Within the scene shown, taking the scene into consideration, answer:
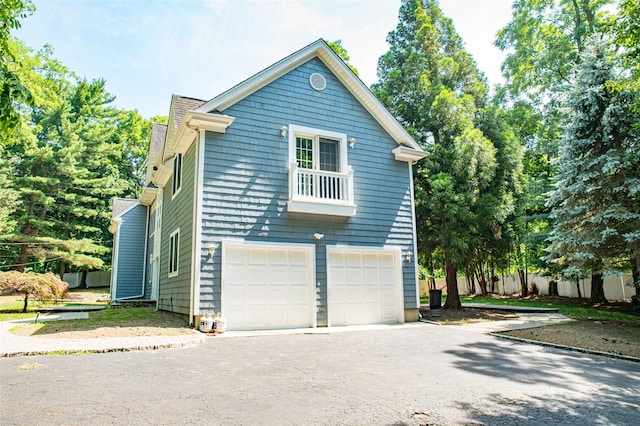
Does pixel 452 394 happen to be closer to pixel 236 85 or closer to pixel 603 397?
pixel 603 397

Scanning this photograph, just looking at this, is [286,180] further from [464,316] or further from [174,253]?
[464,316]

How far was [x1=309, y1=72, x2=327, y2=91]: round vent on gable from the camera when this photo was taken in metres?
12.0

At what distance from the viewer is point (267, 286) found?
1026 cm

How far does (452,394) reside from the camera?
15.2 feet

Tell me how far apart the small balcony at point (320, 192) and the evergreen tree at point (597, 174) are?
7628mm

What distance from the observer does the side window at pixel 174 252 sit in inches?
469

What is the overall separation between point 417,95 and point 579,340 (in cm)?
1068

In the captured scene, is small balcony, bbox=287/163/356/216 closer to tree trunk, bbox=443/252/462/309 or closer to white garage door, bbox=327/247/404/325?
white garage door, bbox=327/247/404/325

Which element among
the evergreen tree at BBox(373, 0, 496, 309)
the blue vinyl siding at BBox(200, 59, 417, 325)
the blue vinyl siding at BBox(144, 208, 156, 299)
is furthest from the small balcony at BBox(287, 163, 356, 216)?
the blue vinyl siding at BBox(144, 208, 156, 299)

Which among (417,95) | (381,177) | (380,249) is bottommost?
(380,249)

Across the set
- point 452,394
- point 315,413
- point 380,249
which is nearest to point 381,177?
point 380,249

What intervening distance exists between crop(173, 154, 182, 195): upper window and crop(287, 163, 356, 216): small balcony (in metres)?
3.88

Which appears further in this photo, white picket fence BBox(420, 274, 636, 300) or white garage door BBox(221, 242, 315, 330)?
white picket fence BBox(420, 274, 636, 300)

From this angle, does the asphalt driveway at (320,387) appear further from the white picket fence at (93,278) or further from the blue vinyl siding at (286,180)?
the white picket fence at (93,278)
